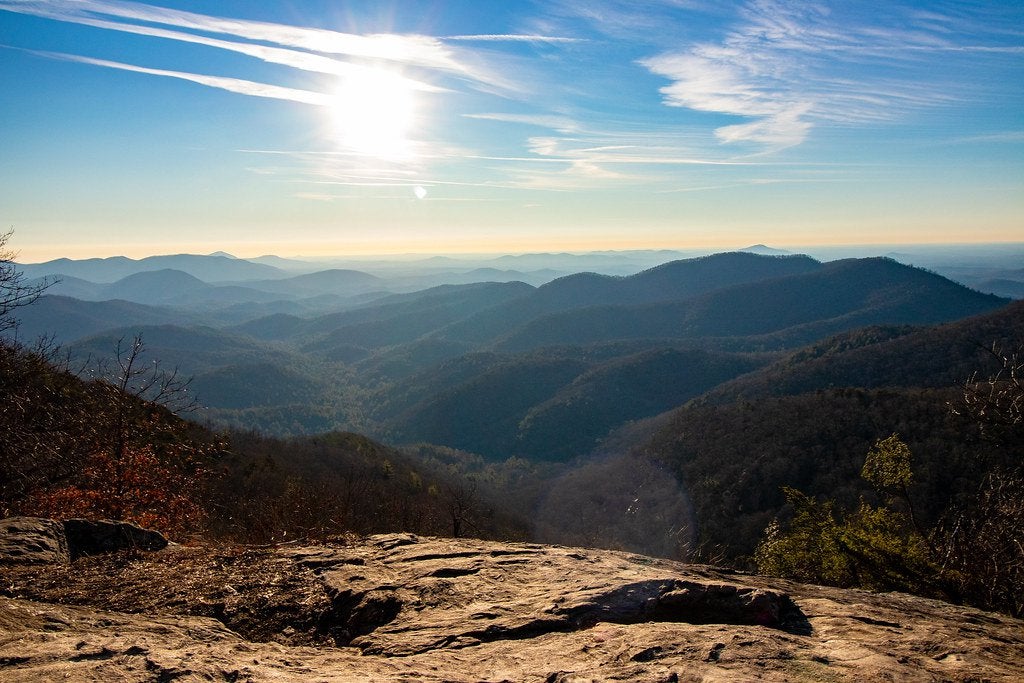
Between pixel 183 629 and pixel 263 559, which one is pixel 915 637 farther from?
pixel 263 559

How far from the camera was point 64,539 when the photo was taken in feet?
24.1

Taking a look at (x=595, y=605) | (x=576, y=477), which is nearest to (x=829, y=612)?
(x=595, y=605)

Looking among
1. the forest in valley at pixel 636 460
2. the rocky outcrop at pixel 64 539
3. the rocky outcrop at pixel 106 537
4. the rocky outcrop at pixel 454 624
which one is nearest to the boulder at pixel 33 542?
the rocky outcrop at pixel 64 539

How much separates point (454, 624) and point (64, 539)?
601cm

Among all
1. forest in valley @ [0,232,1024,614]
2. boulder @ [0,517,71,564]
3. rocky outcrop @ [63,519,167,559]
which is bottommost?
forest in valley @ [0,232,1024,614]

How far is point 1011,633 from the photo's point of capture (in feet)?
18.2

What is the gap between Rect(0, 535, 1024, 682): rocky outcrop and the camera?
4.40 metres

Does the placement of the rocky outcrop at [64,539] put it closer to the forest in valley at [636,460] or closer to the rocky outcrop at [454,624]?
the rocky outcrop at [454,624]

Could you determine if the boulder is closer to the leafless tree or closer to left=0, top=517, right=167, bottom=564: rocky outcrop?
left=0, top=517, right=167, bottom=564: rocky outcrop

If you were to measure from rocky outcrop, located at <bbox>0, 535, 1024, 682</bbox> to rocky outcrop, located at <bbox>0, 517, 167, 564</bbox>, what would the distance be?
1.46 ft

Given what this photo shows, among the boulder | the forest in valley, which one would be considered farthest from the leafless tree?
the boulder

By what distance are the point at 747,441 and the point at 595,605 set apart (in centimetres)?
8462

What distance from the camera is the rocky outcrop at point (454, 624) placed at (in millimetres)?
4402

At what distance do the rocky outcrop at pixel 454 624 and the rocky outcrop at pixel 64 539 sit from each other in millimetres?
445
